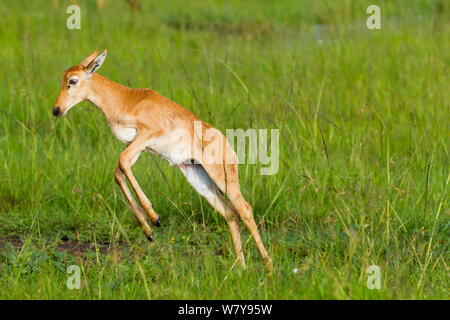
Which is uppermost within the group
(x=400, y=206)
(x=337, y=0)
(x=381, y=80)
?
(x=337, y=0)

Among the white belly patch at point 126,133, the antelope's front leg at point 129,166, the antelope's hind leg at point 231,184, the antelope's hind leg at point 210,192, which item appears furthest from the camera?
the antelope's hind leg at point 210,192

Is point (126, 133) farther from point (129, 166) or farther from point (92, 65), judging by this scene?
point (92, 65)

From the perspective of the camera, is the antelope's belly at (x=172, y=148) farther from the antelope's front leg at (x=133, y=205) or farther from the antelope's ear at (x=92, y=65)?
the antelope's ear at (x=92, y=65)

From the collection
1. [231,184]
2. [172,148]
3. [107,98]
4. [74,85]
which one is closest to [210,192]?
[231,184]

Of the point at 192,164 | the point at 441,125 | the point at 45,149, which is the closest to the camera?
the point at 192,164

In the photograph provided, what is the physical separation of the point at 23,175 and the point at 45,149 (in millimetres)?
531

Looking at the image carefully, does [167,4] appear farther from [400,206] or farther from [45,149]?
[400,206]

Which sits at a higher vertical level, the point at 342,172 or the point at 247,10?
the point at 247,10

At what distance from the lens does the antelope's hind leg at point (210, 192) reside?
3887 mm

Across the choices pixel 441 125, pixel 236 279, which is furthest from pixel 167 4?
pixel 236 279

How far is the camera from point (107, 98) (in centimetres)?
363

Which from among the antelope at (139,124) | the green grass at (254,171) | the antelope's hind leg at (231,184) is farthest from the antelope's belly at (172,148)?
the green grass at (254,171)

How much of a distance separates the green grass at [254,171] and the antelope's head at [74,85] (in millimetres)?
545
